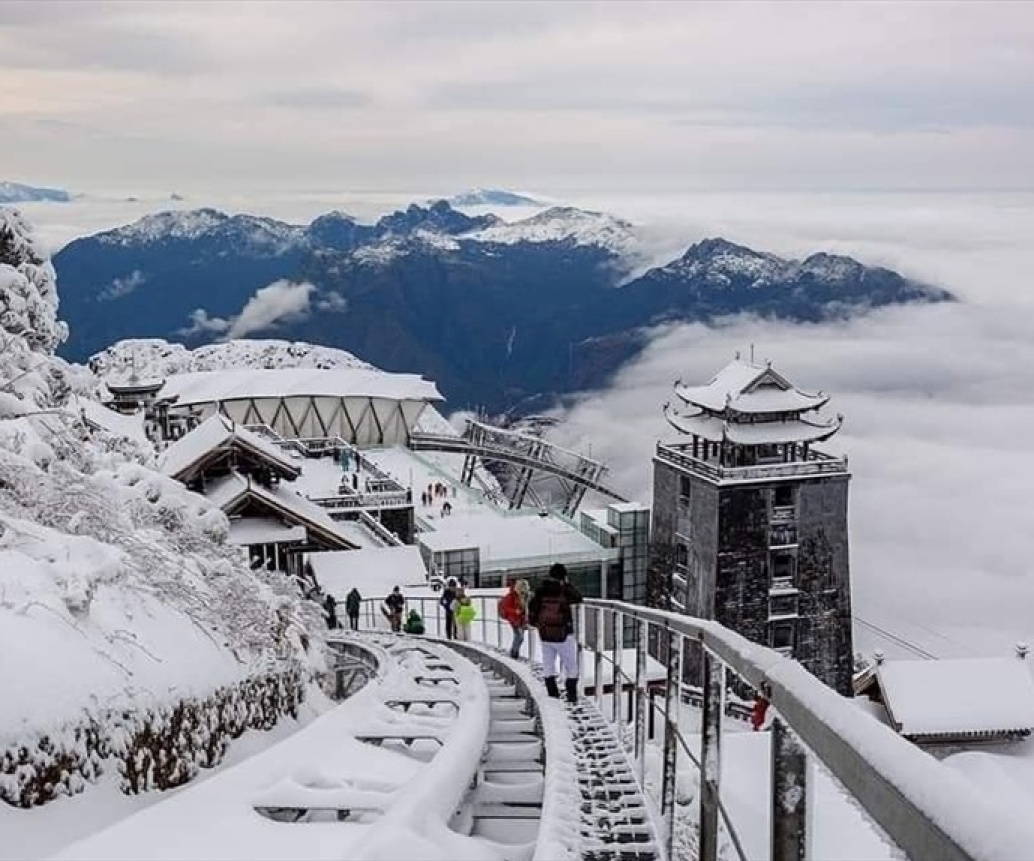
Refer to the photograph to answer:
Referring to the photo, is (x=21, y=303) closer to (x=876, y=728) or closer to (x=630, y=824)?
(x=630, y=824)

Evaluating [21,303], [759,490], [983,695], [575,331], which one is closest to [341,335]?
[575,331]

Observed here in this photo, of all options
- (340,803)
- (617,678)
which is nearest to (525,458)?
(617,678)

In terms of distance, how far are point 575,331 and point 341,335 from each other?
38122 millimetres

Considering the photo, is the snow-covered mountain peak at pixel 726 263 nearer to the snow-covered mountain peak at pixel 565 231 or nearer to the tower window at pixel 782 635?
the snow-covered mountain peak at pixel 565 231

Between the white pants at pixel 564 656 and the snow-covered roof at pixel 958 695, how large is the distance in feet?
60.9

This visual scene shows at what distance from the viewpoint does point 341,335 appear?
136 meters

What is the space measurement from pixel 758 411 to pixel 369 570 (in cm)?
1450

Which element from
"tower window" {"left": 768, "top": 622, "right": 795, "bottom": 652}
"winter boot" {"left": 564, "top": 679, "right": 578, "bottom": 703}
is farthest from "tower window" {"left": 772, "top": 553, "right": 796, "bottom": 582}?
"winter boot" {"left": 564, "top": 679, "right": 578, "bottom": 703}

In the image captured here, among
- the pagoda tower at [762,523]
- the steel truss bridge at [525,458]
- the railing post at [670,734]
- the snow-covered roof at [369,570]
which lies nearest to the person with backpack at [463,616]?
the snow-covered roof at [369,570]

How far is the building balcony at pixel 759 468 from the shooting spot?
1411 inches

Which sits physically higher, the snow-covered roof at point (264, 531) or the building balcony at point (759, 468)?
the snow-covered roof at point (264, 531)

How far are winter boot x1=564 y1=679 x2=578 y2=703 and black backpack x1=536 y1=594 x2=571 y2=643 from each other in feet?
1.05

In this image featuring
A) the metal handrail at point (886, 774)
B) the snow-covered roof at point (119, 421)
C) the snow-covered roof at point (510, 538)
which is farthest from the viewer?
the snow-covered roof at point (510, 538)

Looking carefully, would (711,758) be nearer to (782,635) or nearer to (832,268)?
(782,635)
